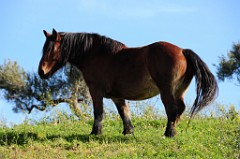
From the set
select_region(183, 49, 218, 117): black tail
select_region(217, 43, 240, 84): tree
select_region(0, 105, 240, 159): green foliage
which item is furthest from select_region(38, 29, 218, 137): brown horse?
select_region(217, 43, 240, 84): tree

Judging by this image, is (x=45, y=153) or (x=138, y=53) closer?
(x=45, y=153)

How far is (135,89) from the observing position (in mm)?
9781

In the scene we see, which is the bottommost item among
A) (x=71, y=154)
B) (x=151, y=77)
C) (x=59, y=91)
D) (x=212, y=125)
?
(x=71, y=154)

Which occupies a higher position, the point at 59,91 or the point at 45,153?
the point at 59,91

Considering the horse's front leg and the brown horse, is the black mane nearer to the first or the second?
the brown horse

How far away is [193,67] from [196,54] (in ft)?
1.00

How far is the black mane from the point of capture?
34.6 feet

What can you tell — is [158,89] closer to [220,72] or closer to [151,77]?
[151,77]

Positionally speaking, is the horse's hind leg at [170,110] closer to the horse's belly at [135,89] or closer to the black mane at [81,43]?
the horse's belly at [135,89]

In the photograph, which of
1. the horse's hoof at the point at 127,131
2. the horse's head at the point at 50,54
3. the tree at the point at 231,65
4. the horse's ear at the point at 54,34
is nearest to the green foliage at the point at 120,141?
the horse's hoof at the point at 127,131

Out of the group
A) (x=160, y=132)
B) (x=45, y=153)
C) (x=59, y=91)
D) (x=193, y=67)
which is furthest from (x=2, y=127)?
(x=59, y=91)

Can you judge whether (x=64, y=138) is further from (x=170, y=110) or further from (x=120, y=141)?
(x=170, y=110)

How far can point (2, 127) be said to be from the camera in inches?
466

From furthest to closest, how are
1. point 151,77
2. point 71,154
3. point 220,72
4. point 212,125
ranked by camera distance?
point 220,72, point 212,125, point 151,77, point 71,154
